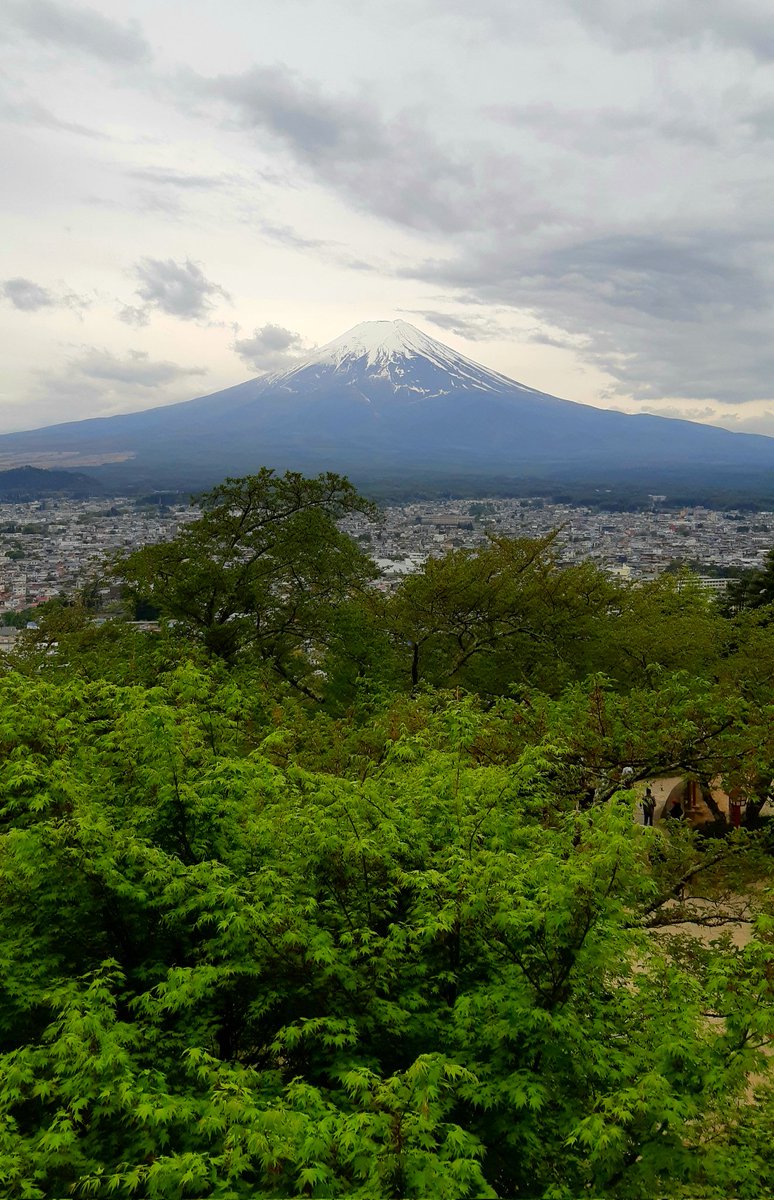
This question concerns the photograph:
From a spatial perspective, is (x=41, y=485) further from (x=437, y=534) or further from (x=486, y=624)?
(x=486, y=624)

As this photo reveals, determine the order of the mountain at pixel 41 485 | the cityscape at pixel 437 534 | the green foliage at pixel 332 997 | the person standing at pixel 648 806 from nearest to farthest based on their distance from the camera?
the green foliage at pixel 332 997 → the person standing at pixel 648 806 → the cityscape at pixel 437 534 → the mountain at pixel 41 485

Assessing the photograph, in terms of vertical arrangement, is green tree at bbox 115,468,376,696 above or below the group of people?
above

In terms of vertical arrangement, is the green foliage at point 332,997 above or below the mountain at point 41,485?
below

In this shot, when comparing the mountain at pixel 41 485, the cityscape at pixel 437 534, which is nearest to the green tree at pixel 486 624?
the cityscape at pixel 437 534

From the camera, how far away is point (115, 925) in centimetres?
508

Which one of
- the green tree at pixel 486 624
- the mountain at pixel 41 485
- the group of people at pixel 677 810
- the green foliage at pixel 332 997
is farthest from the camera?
the mountain at pixel 41 485

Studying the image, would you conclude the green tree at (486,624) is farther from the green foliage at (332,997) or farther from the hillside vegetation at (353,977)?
the green foliage at (332,997)

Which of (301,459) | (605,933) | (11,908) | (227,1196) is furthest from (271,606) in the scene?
(301,459)

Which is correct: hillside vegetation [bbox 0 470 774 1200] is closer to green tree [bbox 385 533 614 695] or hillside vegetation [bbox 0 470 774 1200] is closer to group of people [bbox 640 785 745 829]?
group of people [bbox 640 785 745 829]

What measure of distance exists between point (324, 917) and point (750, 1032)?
296 cm

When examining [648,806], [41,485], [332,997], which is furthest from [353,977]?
[41,485]

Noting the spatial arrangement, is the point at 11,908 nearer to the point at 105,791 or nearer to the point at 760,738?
the point at 105,791

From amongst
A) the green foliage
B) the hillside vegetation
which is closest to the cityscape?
the hillside vegetation

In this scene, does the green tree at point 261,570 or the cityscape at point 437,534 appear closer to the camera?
the green tree at point 261,570
